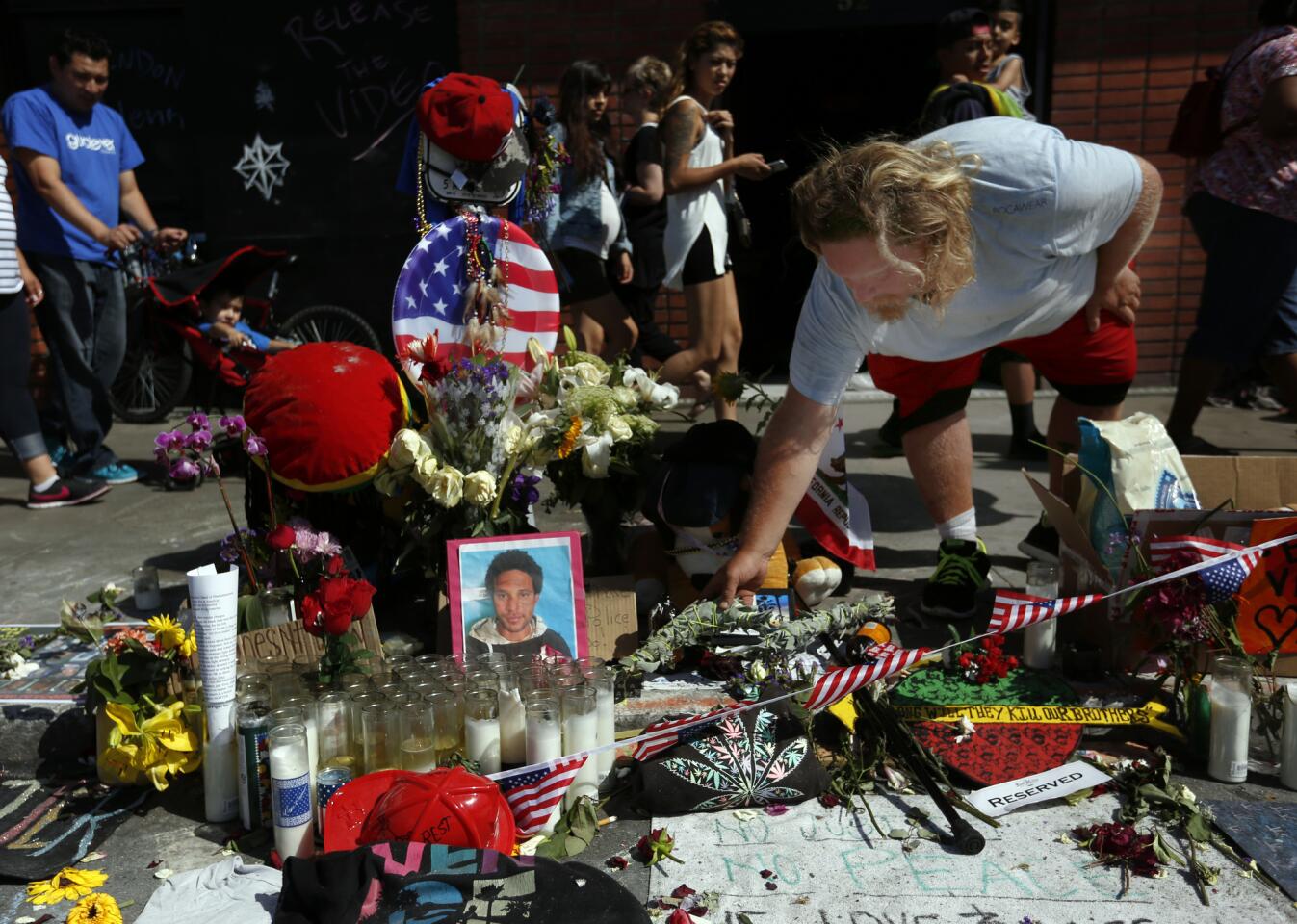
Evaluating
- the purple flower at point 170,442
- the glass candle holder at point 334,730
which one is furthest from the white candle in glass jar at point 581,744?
the purple flower at point 170,442

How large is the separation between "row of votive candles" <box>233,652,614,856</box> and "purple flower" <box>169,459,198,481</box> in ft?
1.83

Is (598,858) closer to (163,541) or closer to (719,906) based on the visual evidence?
(719,906)

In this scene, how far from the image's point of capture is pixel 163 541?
4.65 m

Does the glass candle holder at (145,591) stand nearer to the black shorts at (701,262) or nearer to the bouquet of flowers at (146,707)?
the bouquet of flowers at (146,707)

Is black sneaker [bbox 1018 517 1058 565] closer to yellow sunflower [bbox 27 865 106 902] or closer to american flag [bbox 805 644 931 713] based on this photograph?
american flag [bbox 805 644 931 713]

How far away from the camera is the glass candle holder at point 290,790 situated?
2.44 metres

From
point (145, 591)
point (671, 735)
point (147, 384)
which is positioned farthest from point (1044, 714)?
point (147, 384)

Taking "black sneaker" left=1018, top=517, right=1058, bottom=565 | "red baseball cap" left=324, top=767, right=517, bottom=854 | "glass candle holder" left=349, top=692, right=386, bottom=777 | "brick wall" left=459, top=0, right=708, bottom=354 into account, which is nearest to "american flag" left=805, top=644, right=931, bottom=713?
"red baseball cap" left=324, top=767, right=517, bottom=854

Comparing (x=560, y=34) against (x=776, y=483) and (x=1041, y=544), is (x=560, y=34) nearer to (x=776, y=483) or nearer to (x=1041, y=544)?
(x=1041, y=544)

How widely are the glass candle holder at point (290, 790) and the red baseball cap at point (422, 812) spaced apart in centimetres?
8

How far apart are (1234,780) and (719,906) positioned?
1.31m

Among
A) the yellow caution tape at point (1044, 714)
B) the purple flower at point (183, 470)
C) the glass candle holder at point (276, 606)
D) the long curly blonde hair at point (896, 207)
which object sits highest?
the long curly blonde hair at point (896, 207)

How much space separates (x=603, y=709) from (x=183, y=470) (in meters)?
1.28

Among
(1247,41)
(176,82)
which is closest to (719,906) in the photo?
(1247,41)
